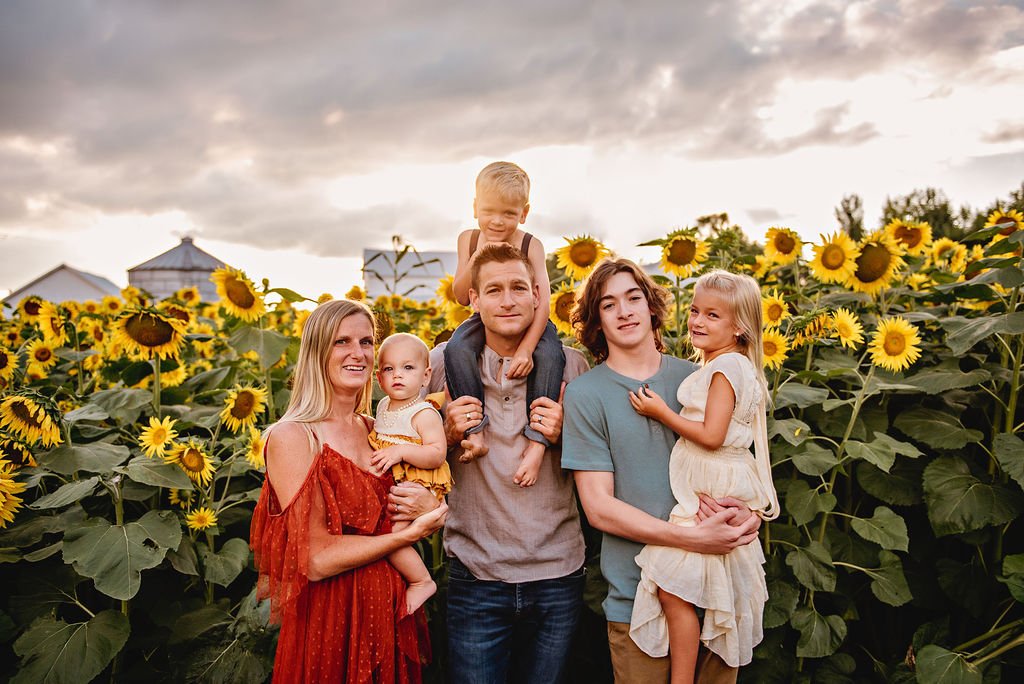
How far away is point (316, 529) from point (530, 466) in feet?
2.63

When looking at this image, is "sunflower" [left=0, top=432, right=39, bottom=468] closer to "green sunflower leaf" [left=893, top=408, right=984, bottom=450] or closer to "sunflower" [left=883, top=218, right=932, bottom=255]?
"green sunflower leaf" [left=893, top=408, right=984, bottom=450]

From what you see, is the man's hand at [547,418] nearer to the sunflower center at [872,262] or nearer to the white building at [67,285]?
the sunflower center at [872,262]

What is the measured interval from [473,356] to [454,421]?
0.28 m

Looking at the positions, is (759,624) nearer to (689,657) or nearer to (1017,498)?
(689,657)

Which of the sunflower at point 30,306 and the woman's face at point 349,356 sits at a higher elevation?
the sunflower at point 30,306

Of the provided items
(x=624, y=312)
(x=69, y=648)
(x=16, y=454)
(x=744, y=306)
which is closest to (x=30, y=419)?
(x=16, y=454)

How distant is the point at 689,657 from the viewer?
90.0 inches

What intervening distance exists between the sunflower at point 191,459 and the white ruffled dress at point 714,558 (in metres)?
1.99

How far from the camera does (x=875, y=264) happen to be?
137 inches

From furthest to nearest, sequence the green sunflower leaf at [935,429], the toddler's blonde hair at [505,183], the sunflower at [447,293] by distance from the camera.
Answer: the sunflower at [447,293] < the green sunflower leaf at [935,429] < the toddler's blonde hair at [505,183]

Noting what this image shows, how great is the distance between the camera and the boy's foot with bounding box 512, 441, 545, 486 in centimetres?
253

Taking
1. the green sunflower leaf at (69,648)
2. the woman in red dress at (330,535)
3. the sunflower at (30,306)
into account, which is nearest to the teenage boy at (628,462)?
the woman in red dress at (330,535)

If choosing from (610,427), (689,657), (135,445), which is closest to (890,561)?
(689,657)

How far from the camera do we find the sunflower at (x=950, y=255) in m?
4.24
